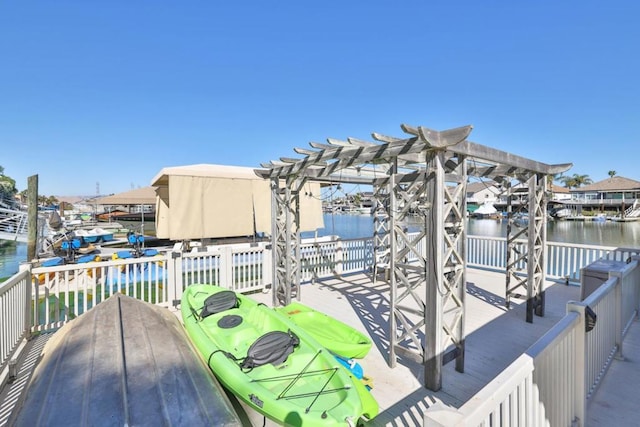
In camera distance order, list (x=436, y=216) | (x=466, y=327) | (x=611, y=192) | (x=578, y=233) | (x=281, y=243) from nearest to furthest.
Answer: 1. (x=436, y=216)
2. (x=466, y=327)
3. (x=281, y=243)
4. (x=578, y=233)
5. (x=611, y=192)

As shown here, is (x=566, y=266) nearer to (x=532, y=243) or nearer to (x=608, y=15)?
(x=532, y=243)

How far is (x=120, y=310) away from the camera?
363cm

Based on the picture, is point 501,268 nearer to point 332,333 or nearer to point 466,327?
point 466,327

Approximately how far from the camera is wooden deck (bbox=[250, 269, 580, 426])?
2.91m

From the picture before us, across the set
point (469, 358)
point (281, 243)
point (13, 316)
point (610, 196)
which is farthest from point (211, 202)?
point (610, 196)

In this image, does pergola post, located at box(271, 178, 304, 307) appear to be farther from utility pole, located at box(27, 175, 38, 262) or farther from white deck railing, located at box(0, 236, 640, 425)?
utility pole, located at box(27, 175, 38, 262)

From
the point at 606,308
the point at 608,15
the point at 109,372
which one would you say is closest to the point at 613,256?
the point at 606,308

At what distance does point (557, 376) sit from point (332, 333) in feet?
7.46

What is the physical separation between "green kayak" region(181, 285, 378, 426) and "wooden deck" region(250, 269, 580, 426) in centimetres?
50

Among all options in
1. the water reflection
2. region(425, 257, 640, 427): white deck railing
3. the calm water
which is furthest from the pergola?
the water reflection

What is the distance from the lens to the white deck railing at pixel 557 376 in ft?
4.23

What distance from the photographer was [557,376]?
1956 millimetres

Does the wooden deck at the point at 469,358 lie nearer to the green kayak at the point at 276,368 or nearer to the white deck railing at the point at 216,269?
the green kayak at the point at 276,368

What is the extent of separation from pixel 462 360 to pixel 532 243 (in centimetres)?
278
